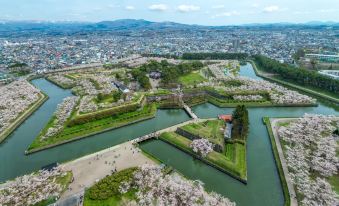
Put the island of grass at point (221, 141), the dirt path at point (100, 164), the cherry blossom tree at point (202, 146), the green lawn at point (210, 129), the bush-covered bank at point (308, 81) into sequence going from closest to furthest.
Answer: the dirt path at point (100, 164), the island of grass at point (221, 141), the cherry blossom tree at point (202, 146), the green lawn at point (210, 129), the bush-covered bank at point (308, 81)

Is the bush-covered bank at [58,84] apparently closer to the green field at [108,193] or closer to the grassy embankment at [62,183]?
the grassy embankment at [62,183]

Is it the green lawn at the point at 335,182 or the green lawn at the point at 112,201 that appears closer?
the green lawn at the point at 112,201

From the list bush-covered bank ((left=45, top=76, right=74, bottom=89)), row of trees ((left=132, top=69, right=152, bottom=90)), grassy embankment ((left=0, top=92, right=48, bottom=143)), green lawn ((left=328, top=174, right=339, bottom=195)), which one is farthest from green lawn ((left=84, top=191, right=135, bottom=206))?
bush-covered bank ((left=45, top=76, right=74, bottom=89))

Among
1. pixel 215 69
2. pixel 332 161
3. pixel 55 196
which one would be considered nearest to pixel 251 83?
pixel 215 69

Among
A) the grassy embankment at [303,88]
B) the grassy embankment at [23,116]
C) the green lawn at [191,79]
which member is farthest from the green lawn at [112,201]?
the grassy embankment at [303,88]

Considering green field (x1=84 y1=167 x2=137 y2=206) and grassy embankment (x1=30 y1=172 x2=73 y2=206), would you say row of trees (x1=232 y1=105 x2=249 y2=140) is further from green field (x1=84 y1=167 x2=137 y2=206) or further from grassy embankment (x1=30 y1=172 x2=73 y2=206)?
grassy embankment (x1=30 y1=172 x2=73 y2=206)

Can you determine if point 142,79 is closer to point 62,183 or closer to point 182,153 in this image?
point 182,153
